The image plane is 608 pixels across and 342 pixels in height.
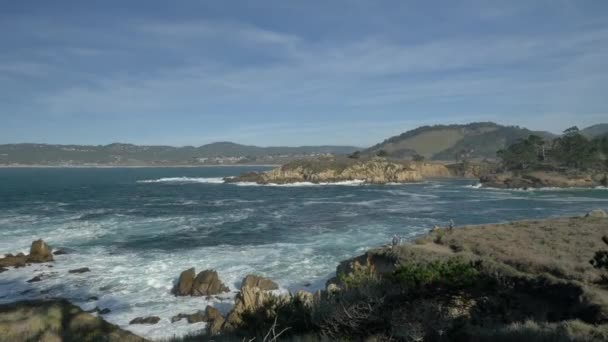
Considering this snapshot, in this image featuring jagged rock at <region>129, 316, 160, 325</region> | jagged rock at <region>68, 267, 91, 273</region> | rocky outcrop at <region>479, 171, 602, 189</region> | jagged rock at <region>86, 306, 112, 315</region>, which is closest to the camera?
jagged rock at <region>129, 316, 160, 325</region>

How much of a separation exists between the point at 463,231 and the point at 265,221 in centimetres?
2151

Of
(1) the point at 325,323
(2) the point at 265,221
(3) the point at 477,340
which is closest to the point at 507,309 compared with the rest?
(3) the point at 477,340

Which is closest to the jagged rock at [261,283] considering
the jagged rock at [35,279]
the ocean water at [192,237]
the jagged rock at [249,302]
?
the ocean water at [192,237]

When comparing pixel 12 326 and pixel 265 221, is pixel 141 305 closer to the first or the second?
pixel 12 326

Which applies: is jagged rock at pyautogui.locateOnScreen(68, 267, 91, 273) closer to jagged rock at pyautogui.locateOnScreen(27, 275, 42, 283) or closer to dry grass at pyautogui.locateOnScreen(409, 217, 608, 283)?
jagged rock at pyautogui.locateOnScreen(27, 275, 42, 283)

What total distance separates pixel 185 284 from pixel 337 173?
96863 mm

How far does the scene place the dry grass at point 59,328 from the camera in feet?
29.2

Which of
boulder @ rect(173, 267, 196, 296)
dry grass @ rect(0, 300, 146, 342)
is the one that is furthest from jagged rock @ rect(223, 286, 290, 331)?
boulder @ rect(173, 267, 196, 296)

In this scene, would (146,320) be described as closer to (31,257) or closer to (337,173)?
(31,257)

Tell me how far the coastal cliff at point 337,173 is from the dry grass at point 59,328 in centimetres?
9343

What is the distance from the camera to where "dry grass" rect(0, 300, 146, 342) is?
29.2 ft

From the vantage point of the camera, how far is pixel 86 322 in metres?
12.0

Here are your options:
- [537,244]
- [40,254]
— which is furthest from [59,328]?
[537,244]

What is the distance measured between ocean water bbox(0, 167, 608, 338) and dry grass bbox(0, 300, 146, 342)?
372cm
